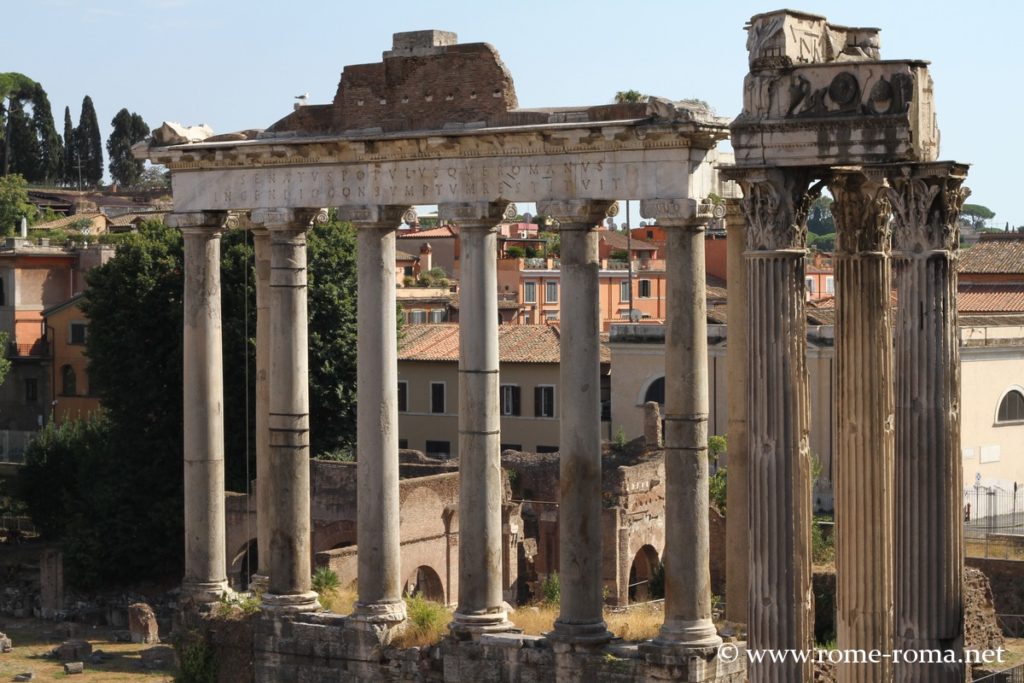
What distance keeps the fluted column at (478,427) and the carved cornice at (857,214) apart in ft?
20.7

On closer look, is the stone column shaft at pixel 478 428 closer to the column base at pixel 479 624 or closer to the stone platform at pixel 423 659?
the column base at pixel 479 624

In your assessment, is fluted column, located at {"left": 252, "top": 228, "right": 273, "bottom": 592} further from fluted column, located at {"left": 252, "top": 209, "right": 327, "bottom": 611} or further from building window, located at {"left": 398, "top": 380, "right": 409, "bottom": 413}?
building window, located at {"left": 398, "top": 380, "right": 409, "bottom": 413}

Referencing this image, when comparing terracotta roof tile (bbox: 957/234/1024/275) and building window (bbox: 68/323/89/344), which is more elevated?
terracotta roof tile (bbox: 957/234/1024/275)

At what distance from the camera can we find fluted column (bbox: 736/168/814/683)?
1462cm

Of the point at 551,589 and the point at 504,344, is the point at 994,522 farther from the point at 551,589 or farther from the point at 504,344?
the point at 504,344

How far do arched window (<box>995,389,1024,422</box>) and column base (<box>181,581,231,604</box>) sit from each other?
22764 millimetres

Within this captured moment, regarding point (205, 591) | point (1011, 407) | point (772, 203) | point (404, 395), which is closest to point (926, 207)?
point (772, 203)

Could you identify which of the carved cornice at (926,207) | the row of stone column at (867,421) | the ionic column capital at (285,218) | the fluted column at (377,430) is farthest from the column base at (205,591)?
the carved cornice at (926,207)

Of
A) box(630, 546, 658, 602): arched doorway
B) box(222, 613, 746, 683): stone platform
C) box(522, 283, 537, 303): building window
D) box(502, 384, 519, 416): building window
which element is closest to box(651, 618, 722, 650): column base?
box(222, 613, 746, 683): stone platform

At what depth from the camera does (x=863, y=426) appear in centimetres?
1534

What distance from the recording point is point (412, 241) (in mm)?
70438

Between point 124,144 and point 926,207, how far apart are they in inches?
4455

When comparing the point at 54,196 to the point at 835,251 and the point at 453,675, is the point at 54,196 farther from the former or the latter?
the point at 835,251

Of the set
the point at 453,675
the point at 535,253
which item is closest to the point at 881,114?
the point at 453,675
